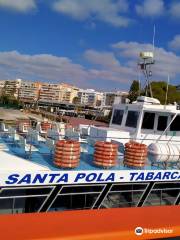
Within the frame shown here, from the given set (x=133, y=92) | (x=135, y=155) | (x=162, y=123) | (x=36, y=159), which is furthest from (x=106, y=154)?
(x=133, y=92)

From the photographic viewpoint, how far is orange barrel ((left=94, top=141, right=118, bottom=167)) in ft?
30.5

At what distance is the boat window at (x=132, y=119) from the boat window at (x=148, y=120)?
326mm

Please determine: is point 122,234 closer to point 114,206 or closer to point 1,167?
point 114,206

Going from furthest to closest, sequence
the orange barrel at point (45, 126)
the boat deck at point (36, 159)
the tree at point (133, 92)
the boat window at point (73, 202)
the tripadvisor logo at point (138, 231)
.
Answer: the tree at point (133, 92) → the orange barrel at point (45, 126) → the boat window at point (73, 202) → the tripadvisor logo at point (138, 231) → the boat deck at point (36, 159)

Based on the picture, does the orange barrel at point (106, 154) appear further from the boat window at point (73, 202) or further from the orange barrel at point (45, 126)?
the orange barrel at point (45, 126)

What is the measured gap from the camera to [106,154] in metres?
9.32

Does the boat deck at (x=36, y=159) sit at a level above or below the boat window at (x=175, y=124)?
below

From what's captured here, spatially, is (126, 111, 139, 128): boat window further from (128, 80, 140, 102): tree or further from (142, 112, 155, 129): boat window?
(128, 80, 140, 102): tree

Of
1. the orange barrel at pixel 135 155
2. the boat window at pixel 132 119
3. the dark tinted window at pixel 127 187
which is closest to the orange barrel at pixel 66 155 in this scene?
the dark tinted window at pixel 127 187

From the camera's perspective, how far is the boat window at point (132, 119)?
12.8 metres

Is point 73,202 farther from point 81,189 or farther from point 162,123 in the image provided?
point 162,123

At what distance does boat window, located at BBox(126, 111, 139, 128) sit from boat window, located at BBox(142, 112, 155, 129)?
1.07 feet

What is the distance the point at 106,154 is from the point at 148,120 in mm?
3890

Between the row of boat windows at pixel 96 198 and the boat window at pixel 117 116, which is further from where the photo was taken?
the boat window at pixel 117 116
